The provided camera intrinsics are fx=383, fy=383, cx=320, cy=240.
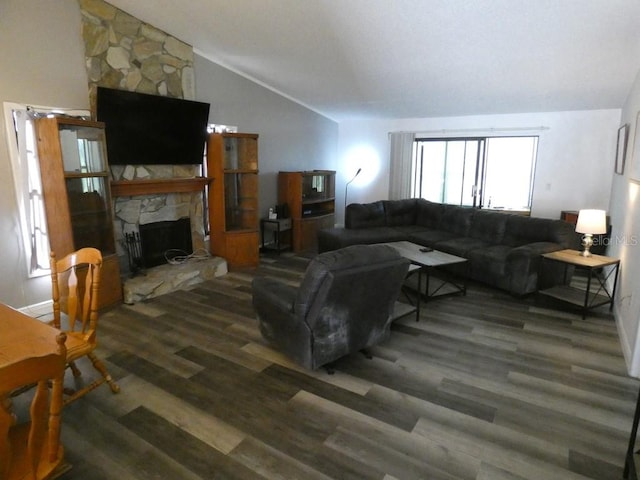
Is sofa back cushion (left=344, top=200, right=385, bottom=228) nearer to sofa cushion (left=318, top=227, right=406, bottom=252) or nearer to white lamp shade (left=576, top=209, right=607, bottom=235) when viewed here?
sofa cushion (left=318, top=227, right=406, bottom=252)

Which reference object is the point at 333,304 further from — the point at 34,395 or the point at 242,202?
the point at 242,202

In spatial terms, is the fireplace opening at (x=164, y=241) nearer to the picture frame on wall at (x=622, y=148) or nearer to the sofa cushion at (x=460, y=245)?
the sofa cushion at (x=460, y=245)

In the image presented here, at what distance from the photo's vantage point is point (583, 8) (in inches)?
116

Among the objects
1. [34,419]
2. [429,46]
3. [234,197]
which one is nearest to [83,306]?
[34,419]

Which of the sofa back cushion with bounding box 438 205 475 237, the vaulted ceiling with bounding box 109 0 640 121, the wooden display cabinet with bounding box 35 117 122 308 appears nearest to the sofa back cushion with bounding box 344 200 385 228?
the sofa back cushion with bounding box 438 205 475 237

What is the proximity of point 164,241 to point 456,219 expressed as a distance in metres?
4.20

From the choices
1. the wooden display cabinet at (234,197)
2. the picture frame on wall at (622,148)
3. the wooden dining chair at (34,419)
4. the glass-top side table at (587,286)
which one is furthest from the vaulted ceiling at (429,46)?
the wooden dining chair at (34,419)

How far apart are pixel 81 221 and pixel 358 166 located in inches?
219

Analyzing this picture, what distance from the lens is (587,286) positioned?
3.71 metres

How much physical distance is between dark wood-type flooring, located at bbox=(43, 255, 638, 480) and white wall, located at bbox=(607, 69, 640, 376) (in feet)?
0.50

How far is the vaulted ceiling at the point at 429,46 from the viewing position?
10.6 ft

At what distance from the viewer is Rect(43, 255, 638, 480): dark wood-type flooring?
197 cm

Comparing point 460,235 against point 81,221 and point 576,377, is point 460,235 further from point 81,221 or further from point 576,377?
point 81,221

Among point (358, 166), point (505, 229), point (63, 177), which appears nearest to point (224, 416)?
point (63, 177)
